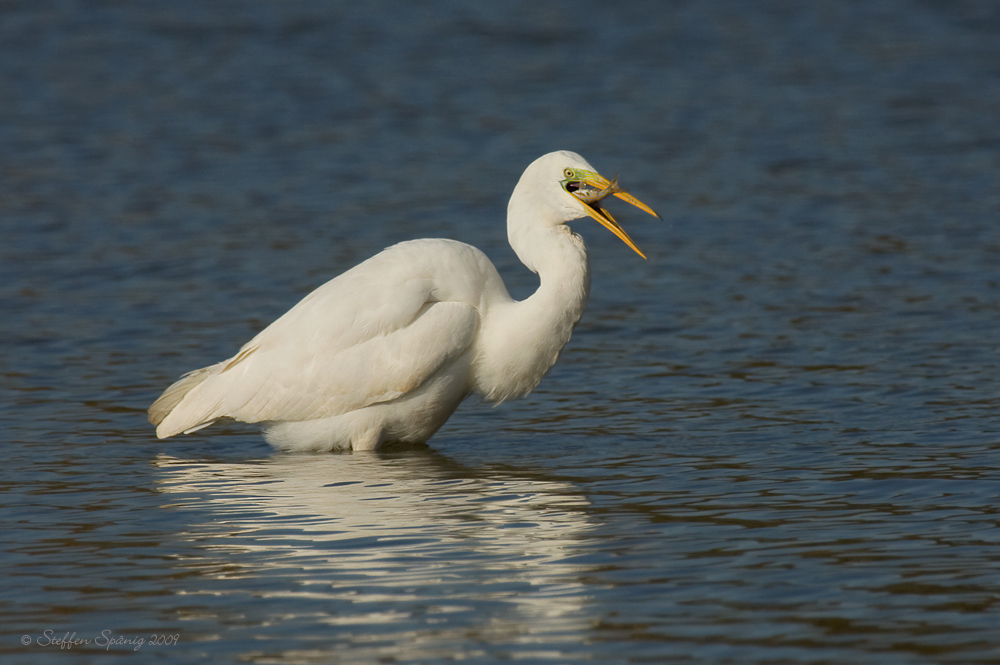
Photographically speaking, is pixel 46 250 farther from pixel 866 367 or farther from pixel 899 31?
pixel 899 31

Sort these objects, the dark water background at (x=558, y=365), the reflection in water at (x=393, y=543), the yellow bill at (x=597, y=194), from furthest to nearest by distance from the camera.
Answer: the yellow bill at (x=597, y=194) < the dark water background at (x=558, y=365) < the reflection in water at (x=393, y=543)

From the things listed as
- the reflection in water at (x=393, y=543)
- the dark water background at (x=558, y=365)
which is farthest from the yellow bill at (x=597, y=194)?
the reflection in water at (x=393, y=543)

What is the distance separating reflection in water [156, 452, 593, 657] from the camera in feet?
16.4

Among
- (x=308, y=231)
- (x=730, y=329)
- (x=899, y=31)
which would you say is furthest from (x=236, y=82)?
(x=730, y=329)

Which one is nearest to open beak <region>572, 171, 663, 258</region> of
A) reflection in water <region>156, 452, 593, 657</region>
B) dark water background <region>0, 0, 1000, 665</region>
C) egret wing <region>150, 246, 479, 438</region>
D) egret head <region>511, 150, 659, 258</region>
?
egret head <region>511, 150, 659, 258</region>

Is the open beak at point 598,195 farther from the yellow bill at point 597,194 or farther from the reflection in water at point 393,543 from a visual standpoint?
the reflection in water at point 393,543

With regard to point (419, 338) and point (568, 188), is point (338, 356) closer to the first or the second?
point (419, 338)

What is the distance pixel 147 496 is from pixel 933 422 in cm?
407

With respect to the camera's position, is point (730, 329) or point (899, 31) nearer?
point (730, 329)

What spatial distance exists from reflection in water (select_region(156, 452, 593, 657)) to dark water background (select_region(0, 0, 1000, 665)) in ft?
0.08

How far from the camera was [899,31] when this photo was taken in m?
22.6

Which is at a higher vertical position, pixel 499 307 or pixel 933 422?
pixel 499 307

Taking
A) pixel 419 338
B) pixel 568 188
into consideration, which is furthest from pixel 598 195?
pixel 419 338

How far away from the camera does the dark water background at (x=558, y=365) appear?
513cm
